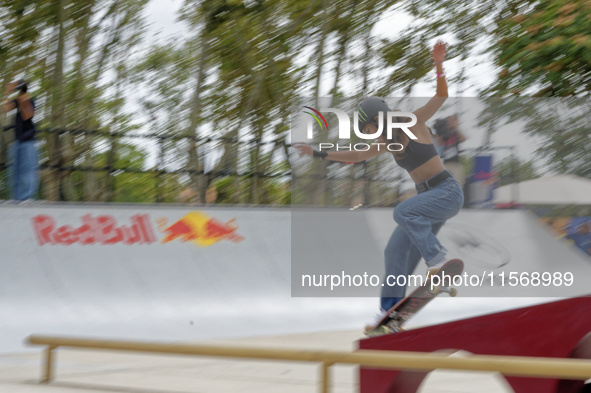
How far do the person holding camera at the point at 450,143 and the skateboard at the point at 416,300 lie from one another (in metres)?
0.72

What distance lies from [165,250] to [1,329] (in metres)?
1.80

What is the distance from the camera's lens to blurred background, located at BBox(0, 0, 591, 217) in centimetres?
950

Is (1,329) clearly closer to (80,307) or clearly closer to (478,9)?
(80,307)

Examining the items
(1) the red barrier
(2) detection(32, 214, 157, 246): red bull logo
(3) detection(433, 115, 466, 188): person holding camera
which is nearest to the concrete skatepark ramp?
(2) detection(32, 214, 157, 246): red bull logo

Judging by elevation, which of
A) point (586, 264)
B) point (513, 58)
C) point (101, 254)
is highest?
point (101, 254)

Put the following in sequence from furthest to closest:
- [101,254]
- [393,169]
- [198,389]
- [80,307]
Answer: [101,254]
[80,307]
[393,169]
[198,389]

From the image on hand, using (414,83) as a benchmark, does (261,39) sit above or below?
above

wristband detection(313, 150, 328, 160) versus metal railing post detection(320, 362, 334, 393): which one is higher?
wristband detection(313, 150, 328, 160)

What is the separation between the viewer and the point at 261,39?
36.1 feet

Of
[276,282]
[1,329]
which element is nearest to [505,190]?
[276,282]

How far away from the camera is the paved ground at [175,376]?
14.1 ft

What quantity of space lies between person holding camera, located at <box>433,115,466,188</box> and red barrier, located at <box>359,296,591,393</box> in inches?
94.8

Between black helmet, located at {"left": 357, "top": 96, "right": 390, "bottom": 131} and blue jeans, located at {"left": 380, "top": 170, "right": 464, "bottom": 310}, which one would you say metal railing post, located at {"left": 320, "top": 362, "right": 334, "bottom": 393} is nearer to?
blue jeans, located at {"left": 380, "top": 170, "right": 464, "bottom": 310}

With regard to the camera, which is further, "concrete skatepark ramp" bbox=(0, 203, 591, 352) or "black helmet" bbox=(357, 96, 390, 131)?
"concrete skatepark ramp" bbox=(0, 203, 591, 352)
